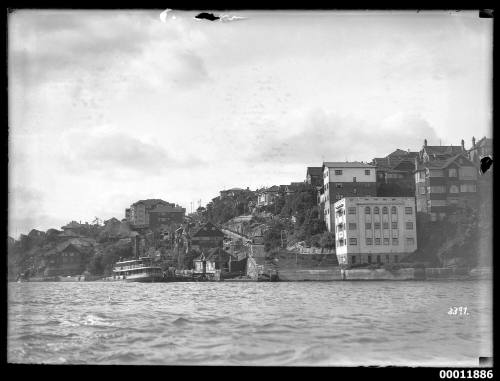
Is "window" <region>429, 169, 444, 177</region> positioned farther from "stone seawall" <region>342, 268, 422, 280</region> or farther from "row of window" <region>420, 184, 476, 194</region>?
"stone seawall" <region>342, 268, 422, 280</region>

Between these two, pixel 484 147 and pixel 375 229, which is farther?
pixel 375 229

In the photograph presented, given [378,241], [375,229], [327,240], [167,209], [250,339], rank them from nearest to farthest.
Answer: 1. [250,339]
2. [167,209]
3. [327,240]
4. [375,229]
5. [378,241]

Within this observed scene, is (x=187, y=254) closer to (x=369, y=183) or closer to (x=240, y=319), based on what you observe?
(x=369, y=183)

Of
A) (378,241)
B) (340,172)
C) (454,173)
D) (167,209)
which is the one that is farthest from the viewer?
(378,241)

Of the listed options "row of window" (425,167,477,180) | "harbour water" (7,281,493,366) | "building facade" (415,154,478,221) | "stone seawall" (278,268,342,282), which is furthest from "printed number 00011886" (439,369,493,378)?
"stone seawall" (278,268,342,282)

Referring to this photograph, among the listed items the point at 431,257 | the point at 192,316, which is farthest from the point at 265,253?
the point at 192,316

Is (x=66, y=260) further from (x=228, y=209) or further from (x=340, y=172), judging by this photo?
(x=340, y=172)

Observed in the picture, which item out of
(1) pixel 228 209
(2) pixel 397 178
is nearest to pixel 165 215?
(1) pixel 228 209

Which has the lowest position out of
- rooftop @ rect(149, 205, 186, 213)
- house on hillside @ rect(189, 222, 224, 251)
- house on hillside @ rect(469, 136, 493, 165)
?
house on hillside @ rect(189, 222, 224, 251)
